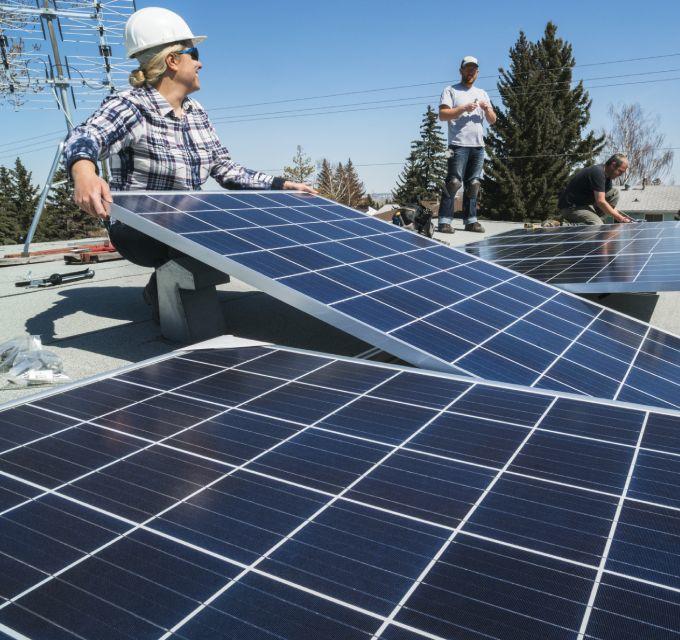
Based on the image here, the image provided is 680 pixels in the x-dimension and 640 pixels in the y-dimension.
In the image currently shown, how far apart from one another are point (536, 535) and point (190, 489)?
1177mm

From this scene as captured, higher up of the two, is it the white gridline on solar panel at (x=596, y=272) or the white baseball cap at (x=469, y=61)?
the white baseball cap at (x=469, y=61)

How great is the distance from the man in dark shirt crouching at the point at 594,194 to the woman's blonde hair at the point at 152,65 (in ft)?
30.4

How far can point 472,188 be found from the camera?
12.3 m

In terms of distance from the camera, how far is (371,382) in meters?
3.21

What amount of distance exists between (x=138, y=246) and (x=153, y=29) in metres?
1.96

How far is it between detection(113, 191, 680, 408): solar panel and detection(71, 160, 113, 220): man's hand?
0.13 metres

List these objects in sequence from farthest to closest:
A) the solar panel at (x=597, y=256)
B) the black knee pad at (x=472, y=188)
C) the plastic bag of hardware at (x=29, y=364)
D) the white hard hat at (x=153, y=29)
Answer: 1. the black knee pad at (x=472, y=188)
2. the solar panel at (x=597, y=256)
3. the white hard hat at (x=153, y=29)
4. the plastic bag of hardware at (x=29, y=364)

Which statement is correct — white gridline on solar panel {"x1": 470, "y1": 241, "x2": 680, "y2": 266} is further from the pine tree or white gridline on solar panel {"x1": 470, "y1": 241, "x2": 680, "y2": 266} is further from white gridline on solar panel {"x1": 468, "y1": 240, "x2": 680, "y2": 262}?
the pine tree

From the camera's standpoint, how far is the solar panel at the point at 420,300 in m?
3.61

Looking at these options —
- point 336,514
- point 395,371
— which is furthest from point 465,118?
point 336,514

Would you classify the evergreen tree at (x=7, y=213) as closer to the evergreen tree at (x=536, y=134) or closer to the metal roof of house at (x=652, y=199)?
the evergreen tree at (x=536, y=134)

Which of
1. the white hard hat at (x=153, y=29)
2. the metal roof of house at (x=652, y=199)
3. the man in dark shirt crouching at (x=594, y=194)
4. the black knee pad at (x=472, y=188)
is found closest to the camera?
the white hard hat at (x=153, y=29)

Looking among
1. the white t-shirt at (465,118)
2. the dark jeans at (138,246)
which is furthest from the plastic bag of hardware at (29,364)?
the white t-shirt at (465,118)

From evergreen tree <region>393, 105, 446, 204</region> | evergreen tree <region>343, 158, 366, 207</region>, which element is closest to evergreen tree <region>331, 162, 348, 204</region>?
evergreen tree <region>343, 158, 366, 207</region>
